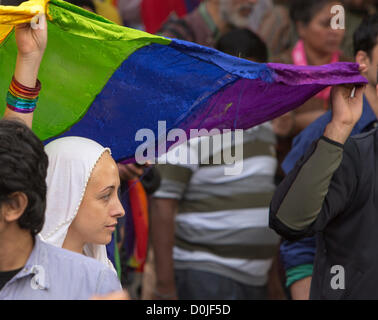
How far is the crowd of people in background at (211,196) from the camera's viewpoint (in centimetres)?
284

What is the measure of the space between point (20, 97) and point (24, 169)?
0.58 m

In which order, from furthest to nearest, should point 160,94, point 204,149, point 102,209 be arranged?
point 204,149
point 160,94
point 102,209

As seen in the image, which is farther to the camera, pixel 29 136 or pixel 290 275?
pixel 290 275

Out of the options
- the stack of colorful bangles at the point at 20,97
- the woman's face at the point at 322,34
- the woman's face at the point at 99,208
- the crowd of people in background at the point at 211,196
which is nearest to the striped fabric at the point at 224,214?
the crowd of people in background at the point at 211,196

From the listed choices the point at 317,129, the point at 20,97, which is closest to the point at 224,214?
the point at 317,129

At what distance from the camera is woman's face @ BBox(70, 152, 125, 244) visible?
2.88m

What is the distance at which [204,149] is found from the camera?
14.5 ft

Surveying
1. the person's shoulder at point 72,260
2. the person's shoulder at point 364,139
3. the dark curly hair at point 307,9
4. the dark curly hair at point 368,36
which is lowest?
the person's shoulder at point 72,260

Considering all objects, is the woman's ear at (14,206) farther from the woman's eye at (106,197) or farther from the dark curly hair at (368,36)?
the dark curly hair at (368,36)

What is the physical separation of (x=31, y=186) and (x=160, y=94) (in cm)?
108

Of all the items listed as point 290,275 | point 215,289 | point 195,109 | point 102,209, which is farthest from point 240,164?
point 102,209

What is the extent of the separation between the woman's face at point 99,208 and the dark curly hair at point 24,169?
1.96 feet

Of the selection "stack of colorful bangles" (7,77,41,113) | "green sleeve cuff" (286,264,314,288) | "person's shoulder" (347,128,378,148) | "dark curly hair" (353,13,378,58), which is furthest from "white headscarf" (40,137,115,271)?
"dark curly hair" (353,13,378,58)

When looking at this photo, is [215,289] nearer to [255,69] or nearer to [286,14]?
[255,69]
